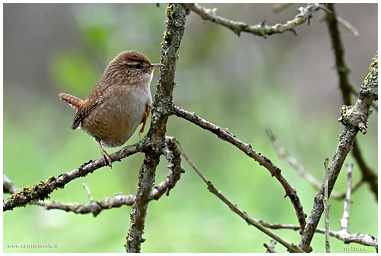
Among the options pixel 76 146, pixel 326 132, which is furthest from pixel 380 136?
pixel 76 146

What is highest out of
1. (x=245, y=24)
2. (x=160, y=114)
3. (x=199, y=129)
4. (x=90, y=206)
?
(x=199, y=129)

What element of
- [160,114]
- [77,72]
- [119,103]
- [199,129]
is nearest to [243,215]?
[160,114]

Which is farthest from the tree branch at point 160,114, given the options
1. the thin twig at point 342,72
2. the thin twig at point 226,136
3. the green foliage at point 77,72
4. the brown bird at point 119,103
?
the green foliage at point 77,72

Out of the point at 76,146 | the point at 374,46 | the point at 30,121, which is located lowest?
the point at 76,146

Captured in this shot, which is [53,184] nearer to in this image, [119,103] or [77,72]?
[119,103]

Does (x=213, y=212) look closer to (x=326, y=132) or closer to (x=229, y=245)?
(x=229, y=245)

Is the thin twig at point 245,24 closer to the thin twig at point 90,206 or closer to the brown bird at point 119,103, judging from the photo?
the brown bird at point 119,103

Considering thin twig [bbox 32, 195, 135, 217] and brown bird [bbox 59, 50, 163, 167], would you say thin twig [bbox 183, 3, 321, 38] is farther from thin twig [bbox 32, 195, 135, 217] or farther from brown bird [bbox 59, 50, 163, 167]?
thin twig [bbox 32, 195, 135, 217]

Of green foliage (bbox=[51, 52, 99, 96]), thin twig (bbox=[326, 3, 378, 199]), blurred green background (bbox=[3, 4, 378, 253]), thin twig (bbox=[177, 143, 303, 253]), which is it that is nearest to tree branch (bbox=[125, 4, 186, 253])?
thin twig (bbox=[177, 143, 303, 253])
